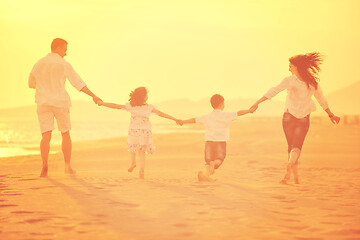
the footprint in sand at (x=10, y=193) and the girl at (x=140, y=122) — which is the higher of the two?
the girl at (x=140, y=122)

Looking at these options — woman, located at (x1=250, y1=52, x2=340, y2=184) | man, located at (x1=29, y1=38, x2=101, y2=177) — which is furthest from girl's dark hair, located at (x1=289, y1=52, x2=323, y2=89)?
man, located at (x1=29, y1=38, x2=101, y2=177)

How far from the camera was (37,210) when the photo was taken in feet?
20.6

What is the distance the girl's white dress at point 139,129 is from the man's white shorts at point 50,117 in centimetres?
109

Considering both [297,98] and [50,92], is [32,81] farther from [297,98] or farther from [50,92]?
[297,98]

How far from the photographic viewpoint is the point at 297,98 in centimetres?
908

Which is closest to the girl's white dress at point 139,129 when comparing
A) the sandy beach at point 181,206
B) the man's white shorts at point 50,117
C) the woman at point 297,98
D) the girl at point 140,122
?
the girl at point 140,122

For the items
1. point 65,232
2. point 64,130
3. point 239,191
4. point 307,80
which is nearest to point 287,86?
point 307,80

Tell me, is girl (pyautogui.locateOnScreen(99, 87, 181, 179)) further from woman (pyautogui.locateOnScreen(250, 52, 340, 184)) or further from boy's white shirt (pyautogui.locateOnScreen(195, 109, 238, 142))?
woman (pyautogui.locateOnScreen(250, 52, 340, 184))

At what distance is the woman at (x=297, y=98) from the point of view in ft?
29.7

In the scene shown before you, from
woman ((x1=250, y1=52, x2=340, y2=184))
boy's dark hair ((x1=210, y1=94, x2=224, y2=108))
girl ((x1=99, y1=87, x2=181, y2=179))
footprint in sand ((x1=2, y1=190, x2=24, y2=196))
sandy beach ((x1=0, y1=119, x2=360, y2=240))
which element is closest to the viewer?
sandy beach ((x1=0, y1=119, x2=360, y2=240))

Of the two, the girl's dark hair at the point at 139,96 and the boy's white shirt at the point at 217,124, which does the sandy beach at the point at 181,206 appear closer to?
the boy's white shirt at the point at 217,124

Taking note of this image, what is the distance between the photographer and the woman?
29.7ft

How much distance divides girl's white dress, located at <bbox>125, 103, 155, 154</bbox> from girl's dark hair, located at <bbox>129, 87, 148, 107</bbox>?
0.09m

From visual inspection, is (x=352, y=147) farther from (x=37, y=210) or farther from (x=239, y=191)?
(x=37, y=210)
